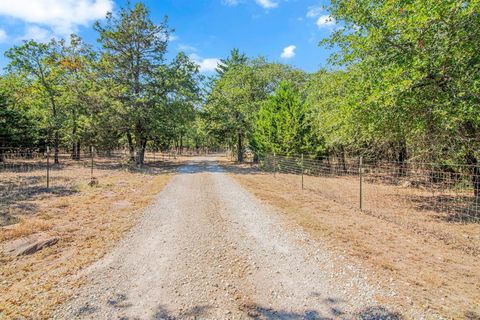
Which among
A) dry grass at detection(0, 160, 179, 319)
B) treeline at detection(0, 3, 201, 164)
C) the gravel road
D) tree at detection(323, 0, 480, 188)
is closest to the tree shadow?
the gravel road

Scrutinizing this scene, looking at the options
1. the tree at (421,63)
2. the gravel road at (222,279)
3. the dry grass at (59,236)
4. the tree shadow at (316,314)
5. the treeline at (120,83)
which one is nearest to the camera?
the tree shadow at (316,314)

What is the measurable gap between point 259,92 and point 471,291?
2436cm

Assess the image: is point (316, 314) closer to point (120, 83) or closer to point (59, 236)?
point (59, 236)

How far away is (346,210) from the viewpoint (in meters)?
7.82

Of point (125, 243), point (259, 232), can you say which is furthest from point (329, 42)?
point (125, 243)

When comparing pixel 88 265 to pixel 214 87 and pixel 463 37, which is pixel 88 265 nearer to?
pixel 463 37

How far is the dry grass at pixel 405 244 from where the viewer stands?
3.24 meters

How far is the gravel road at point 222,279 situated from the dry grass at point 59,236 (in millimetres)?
298

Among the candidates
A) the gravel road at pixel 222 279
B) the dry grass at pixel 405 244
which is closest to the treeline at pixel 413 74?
the dry grass at pixel 405 244

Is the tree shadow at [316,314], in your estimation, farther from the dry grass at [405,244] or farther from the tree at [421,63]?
the tree at [421,63]

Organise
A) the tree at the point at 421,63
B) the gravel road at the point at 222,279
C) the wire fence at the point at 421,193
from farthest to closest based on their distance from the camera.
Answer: the wire fence at the point at 421,193 < the tree at the point at 421,63 < the gravel road at the point at 222,279

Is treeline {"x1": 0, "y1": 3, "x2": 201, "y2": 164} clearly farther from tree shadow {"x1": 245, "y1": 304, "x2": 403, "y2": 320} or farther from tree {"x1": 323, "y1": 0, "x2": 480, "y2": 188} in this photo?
tree shadow {"x1": 245, "y1": 304, "x2": 403, "y2": 320}

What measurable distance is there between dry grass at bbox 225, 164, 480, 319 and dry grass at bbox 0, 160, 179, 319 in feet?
13.4

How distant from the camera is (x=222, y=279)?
12.0 feet
